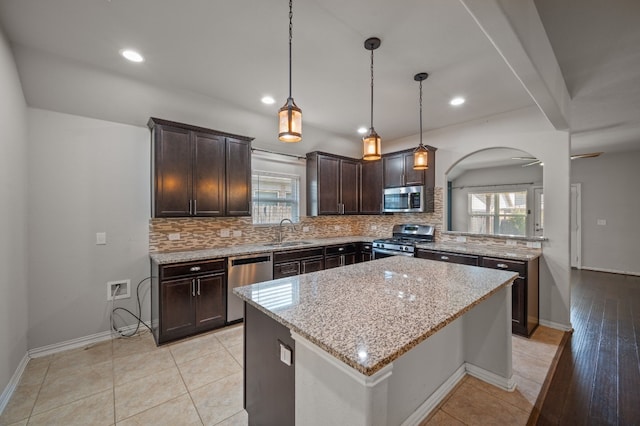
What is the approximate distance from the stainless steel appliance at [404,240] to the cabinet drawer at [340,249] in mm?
391

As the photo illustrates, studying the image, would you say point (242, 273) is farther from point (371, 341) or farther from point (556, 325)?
point (556, 325)

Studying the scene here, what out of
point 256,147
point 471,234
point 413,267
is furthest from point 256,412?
point 471,234

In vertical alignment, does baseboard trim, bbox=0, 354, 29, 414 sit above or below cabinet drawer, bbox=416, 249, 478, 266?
below

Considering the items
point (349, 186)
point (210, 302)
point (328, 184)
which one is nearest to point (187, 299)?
point (210, 302)

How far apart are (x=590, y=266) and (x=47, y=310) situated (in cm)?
971

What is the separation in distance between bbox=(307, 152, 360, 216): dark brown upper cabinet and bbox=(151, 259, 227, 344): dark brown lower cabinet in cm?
199

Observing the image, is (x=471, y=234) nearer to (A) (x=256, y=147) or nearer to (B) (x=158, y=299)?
(A) (x=256, y=147)

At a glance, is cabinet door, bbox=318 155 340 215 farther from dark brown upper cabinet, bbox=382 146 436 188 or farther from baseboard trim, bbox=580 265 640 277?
baseboard trim, bbox=580 265 640 277

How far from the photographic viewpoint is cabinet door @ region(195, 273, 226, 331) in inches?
119

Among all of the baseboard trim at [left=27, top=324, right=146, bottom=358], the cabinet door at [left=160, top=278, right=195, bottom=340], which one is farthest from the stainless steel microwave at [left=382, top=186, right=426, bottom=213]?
the baseboard trim at [left=27, top=324, right=146, bottom=358]

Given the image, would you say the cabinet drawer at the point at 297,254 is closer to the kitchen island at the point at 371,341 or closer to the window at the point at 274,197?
the window at the point at 274,197

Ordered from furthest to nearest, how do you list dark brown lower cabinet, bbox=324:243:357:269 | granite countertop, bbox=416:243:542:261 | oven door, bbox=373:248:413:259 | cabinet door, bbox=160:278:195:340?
1. dark brown lower cabinet, bbox=324:243:357:269
2. oven door, bbox=373:248:413:259
3. granite countertop, bbox=416:243:542:261
4. cabinet door, bbox=160:278:195:340

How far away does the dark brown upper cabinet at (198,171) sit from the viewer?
9.94 ft

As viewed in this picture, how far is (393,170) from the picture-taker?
476cm
